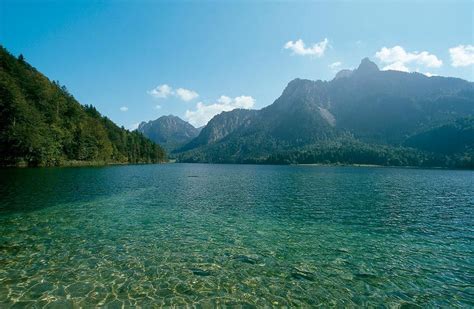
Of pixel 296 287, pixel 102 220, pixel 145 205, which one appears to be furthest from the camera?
pixel 145 205

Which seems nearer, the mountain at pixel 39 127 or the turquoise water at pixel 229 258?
the turquoise water at pixel 229 258

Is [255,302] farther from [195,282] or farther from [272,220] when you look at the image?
[272,220]

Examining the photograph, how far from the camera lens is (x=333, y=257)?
679 inches

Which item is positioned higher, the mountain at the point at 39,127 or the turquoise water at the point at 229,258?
the mountain at the point at 39,127

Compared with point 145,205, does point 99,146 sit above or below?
above

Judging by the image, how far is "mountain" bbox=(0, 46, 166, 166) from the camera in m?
88.9

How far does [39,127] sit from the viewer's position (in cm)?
9800

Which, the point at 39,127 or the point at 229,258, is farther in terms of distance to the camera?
the point at 39,127

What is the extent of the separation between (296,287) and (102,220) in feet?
71.1

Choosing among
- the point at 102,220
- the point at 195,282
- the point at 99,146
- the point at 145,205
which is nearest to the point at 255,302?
the point at 195,282

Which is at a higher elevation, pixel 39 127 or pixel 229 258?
pixel 39 127

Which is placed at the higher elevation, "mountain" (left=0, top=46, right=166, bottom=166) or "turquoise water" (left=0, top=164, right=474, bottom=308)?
"mountain" (left=0, top=46, right=166, bottom=166)

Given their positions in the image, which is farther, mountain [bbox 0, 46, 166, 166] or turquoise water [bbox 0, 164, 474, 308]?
mountain [bbox 0, 46, 166, 166]

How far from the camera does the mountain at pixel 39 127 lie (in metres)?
88.9
